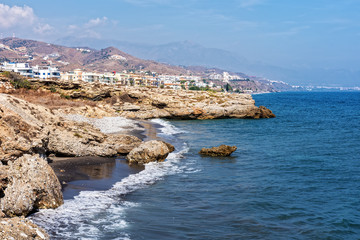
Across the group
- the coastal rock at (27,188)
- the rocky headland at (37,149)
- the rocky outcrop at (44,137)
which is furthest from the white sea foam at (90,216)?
the rocky outcrop at (44,137)

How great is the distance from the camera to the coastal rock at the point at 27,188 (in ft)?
36.6

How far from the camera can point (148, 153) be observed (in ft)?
73.5

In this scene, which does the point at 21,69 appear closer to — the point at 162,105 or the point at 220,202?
the point at 162,105

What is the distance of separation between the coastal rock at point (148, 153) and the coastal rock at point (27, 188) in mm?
9055

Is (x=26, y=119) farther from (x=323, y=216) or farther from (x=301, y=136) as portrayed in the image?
(x=301, y=136)

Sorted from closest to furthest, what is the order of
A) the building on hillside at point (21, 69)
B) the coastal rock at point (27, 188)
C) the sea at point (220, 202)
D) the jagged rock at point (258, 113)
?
1. the coastal rock at point (27, 188)
2. the sea at point (220, 202)
3. the jagged rock at point (258, 113)
4. the building on hillside at point (21, 69)

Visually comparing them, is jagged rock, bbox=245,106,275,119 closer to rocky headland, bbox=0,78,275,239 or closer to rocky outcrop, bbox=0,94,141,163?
rocky headland, bbox=0,78,275,239

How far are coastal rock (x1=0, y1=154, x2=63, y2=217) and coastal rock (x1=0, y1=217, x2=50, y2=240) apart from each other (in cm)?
258

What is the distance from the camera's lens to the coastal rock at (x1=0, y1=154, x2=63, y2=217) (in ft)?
36.6

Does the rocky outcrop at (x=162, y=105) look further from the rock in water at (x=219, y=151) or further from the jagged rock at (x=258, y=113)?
the rock in water at (x=219, y=151)

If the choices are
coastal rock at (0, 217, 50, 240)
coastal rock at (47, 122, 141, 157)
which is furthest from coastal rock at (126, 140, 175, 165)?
coastal rock at (0, 217, 50, 240)

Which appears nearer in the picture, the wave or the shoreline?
the wave

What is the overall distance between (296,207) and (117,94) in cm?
6277

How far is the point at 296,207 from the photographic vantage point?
47.4 feet
